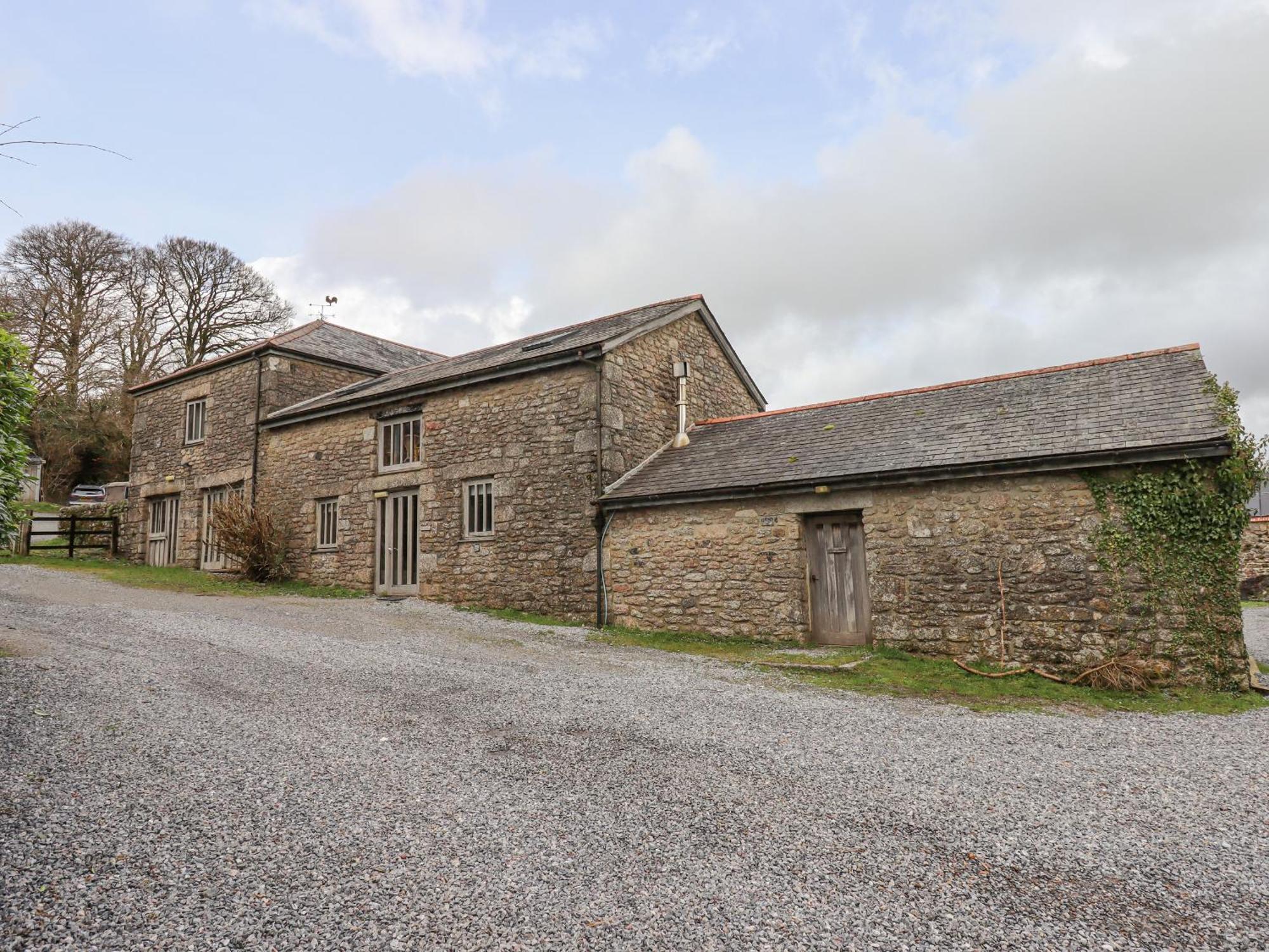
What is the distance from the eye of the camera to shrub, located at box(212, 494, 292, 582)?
16531 millimetres

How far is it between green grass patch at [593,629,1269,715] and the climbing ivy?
66cm

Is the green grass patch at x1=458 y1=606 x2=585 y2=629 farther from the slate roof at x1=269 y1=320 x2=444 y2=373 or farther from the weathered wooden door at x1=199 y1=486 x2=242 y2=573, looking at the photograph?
the slate roof at x1=269 y1=320 x2=444 y2=373

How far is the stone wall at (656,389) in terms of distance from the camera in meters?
13.1

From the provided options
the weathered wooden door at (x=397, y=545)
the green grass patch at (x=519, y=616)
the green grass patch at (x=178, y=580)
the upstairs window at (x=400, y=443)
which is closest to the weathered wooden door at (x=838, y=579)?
the green grass patch at (x=519, y=616)

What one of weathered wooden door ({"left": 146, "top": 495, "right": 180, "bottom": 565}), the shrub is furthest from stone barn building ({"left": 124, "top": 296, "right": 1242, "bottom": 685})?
the shrub

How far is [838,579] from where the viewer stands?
10.9m

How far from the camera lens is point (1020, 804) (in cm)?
451

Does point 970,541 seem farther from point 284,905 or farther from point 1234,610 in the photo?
point 284,905

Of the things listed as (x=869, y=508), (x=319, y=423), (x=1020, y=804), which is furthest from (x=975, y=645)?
(x=319, y=423)

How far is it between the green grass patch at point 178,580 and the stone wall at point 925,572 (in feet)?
22.5

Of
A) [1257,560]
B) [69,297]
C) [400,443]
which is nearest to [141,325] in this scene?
[69,297]

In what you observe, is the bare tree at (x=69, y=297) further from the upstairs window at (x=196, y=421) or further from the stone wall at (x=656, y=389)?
the stone wall at (x=656, y=389)

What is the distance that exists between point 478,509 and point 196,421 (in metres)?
10.5

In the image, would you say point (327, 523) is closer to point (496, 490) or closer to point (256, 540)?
point (256, 540)
